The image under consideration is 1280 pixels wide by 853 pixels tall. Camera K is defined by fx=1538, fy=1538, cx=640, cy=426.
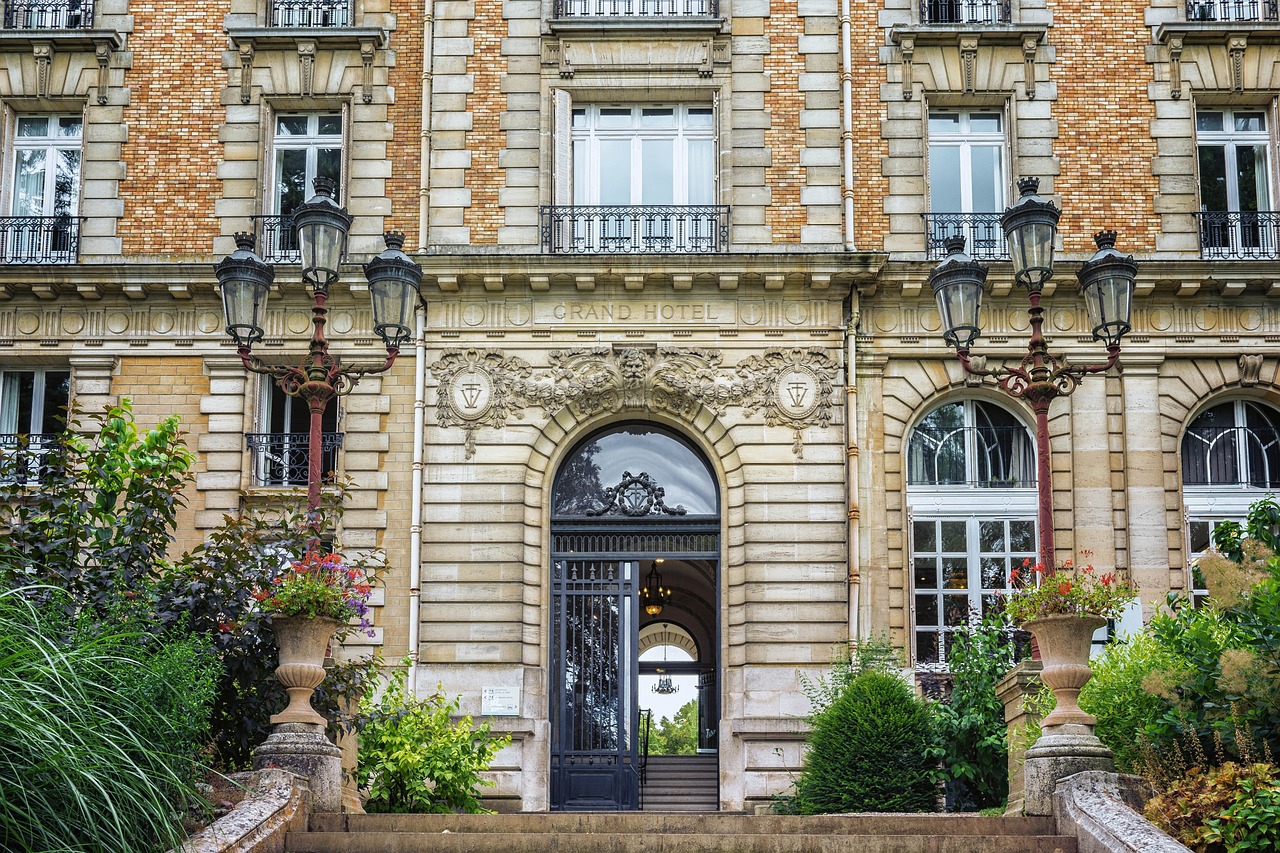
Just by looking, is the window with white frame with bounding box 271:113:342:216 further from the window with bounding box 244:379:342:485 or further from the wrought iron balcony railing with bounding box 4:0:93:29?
the wrought iron balcony railing with bounding box 4:0:93:29

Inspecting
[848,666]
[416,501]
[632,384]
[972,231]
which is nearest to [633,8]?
[632,384]

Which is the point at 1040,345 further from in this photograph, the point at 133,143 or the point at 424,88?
the point at 133,143

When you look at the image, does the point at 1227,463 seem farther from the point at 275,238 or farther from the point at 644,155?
the point at 275,238

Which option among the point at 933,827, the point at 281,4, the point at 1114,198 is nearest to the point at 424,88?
the point at 281,4

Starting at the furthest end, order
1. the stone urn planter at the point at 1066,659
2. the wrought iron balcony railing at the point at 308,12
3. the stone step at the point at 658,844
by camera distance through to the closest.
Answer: the wrought iron balcony railing at the point at 308,12
the stone urn planter at the point at 1066,659
the stone step at the point at 658,844

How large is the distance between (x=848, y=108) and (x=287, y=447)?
29.1 feet

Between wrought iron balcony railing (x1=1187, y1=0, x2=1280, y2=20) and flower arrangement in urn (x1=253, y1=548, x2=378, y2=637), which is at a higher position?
wrought iron balcony railing (x1=1187, y1=0, x2=1280, y2=20)

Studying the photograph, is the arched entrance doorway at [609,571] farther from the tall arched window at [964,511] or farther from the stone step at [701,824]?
the stone step at [701,824]

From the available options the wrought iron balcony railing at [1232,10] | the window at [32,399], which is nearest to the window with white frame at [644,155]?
the wrought iron balcony railing at [1232,10]

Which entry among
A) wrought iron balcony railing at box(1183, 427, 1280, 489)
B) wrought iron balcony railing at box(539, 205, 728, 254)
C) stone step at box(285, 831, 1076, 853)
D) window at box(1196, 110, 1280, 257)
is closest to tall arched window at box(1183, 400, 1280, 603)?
wrought iron balcony railing at box(1183, 427, 1280, 489)

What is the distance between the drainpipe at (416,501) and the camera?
1934cm

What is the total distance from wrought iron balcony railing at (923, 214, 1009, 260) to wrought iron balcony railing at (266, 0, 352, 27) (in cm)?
876

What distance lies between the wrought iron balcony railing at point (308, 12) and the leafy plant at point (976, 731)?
40.8 feet

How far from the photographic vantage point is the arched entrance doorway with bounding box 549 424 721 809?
1952cm
